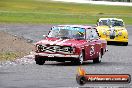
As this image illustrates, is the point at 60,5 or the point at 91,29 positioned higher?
the point at 91,29

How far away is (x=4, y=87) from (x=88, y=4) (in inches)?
3613

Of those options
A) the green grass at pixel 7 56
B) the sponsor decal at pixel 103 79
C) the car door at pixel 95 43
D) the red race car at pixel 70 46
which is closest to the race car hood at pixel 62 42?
the red race car at pixel 70 46

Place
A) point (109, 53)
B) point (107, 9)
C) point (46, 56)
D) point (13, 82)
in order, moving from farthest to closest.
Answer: point (107, 9), point (109, 53), point (46, 56), point (13, 82)

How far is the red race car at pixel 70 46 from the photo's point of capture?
21188 millimetres

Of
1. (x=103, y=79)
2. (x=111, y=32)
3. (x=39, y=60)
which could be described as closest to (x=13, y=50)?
(x=39, y=60)

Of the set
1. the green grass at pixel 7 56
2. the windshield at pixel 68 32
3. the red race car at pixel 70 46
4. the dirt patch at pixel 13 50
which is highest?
the windshield at pixel 68 32

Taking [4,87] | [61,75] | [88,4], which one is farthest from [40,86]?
[88,4]

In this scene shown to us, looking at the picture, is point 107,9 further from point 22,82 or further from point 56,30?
Answer: point 22,82

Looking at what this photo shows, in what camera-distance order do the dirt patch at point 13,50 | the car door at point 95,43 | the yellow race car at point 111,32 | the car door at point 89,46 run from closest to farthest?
1. the car door at point 89,46
2. the car door at point 95,43
3. the dirt patch at point 13,50
4. the yellow race car at point 111,32

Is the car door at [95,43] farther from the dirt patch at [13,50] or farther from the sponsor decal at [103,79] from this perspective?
the sponsor decal at [103,79]

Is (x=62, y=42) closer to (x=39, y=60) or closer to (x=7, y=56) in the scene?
(x=39, y=60)

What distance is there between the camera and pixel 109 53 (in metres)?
29.3

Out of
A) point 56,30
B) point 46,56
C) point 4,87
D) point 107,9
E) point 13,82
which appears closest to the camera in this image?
point 4,87

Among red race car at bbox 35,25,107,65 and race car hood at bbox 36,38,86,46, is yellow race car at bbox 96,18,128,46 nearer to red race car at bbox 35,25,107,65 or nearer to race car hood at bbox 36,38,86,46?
red race car at bbox 35,25,107,65
